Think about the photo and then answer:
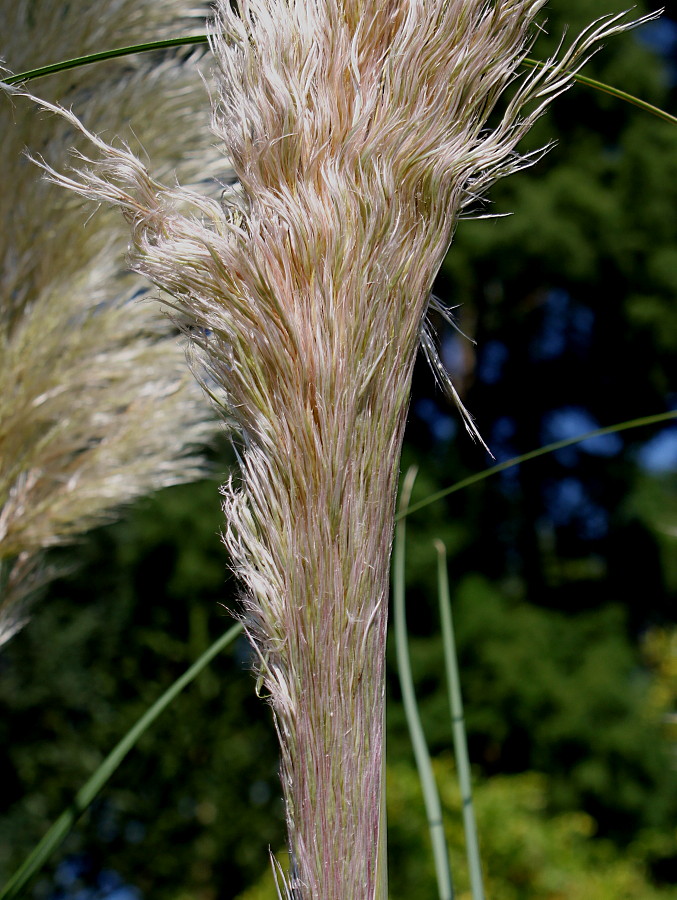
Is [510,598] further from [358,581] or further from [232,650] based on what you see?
[358,581]

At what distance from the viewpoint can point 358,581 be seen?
17.1 inches

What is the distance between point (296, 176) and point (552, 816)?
6.23 m

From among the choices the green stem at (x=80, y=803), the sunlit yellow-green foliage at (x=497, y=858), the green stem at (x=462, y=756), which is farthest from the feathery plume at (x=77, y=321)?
the sunlit yellow-green foliage at (x=497, y=858)

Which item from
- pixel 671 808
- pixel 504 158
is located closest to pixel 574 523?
pixel 671 808

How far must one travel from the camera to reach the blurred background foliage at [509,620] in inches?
180

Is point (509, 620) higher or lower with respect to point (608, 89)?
lower

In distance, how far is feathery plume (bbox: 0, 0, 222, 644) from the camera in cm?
87

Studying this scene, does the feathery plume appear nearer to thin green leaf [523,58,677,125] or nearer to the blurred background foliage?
thin green leaf [523,58,677,125]

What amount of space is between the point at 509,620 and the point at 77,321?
5686 millimetres

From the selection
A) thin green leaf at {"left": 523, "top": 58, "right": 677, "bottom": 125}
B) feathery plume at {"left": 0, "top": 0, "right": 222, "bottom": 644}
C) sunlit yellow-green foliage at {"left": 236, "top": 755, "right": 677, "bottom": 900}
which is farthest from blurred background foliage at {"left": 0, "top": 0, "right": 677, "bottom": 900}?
thin green leaf at {"left": 523, "top": 58, "right": 677, "bottom": 125}

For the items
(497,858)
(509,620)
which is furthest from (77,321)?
(509,620)

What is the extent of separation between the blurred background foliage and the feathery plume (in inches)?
131

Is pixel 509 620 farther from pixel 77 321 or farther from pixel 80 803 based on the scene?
pixel 80 803

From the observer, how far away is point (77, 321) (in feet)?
3.07
